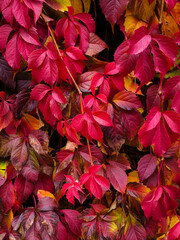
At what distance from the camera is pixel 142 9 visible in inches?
35.6

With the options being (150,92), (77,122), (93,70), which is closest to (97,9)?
(93,70)

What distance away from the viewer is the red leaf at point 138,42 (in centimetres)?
76

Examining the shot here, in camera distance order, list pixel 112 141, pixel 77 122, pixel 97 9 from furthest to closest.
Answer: pixel 97 9, pixel 112 141, pixel 77 122

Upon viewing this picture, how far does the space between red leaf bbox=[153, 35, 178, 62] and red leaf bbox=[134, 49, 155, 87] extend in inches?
1.6

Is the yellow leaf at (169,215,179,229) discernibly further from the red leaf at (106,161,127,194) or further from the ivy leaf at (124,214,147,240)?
the red leaf at (106,161,127,194)

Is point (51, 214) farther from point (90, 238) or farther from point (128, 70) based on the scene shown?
point (128, 70)

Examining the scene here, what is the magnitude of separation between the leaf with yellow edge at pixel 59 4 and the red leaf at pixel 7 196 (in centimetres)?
58

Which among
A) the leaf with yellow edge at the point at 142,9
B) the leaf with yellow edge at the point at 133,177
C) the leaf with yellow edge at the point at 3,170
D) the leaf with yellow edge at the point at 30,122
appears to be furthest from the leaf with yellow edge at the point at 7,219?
the leaf with yellow edge at the point at 142,9

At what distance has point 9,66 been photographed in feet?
3.04

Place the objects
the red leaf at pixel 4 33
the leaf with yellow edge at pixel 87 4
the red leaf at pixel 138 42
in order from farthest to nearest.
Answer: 1. the leaf with yellow edge at pixel 87 4
2. the red leaf at pixel 4 33
3. the red leaf at pixel 138 42

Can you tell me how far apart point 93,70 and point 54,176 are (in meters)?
0.37

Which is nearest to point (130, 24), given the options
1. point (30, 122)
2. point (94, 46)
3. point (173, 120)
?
point (94, 46)

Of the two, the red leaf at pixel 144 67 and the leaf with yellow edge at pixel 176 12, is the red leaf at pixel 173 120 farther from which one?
the leaf with yellow edge at pixel 176 12

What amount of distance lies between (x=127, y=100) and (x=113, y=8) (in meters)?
0.28
